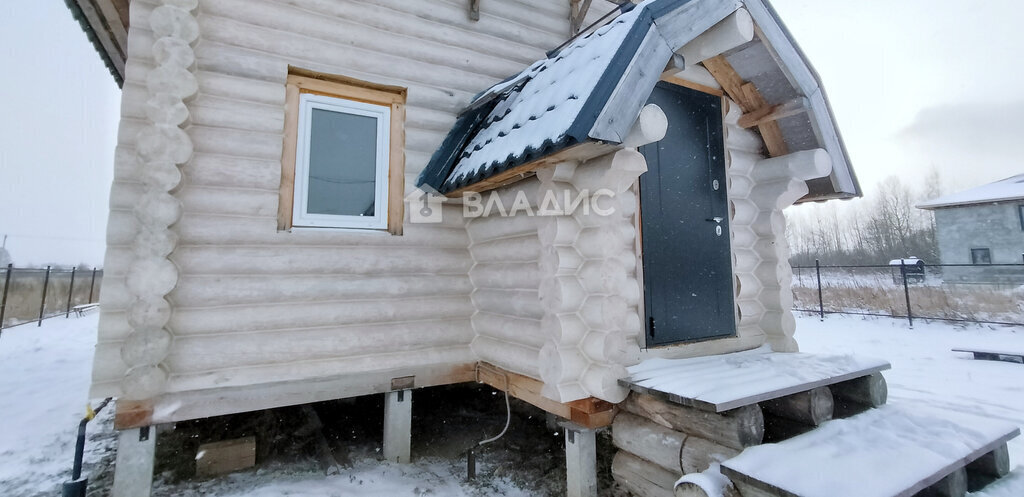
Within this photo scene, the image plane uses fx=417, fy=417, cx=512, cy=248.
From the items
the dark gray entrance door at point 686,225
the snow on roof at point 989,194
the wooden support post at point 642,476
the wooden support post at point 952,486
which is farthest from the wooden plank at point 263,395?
the snow on roof at point 989,194

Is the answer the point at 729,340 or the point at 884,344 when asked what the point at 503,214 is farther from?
the point at 884,344

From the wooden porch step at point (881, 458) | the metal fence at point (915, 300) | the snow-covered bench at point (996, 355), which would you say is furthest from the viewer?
the metal fence at point (915, 300)

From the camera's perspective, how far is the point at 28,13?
36.9 m

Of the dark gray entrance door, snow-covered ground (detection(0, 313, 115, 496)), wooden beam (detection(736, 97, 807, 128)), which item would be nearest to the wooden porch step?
the dark gray entrance door

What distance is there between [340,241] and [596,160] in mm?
2310

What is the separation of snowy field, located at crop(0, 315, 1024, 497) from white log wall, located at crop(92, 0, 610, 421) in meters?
0.65

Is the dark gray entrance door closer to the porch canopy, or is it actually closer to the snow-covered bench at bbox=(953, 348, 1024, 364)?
the porch canopy

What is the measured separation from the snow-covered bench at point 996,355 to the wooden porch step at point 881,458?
6309 mm

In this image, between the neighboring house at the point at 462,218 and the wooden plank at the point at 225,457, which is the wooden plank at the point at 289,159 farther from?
the wooden plank at the point at 225,457

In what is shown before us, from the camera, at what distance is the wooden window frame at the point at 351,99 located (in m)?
3.58

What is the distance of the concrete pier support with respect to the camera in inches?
145

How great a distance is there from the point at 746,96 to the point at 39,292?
2045 centimetres

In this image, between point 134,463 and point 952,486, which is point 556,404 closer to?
point 952,486

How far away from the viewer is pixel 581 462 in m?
3.01
